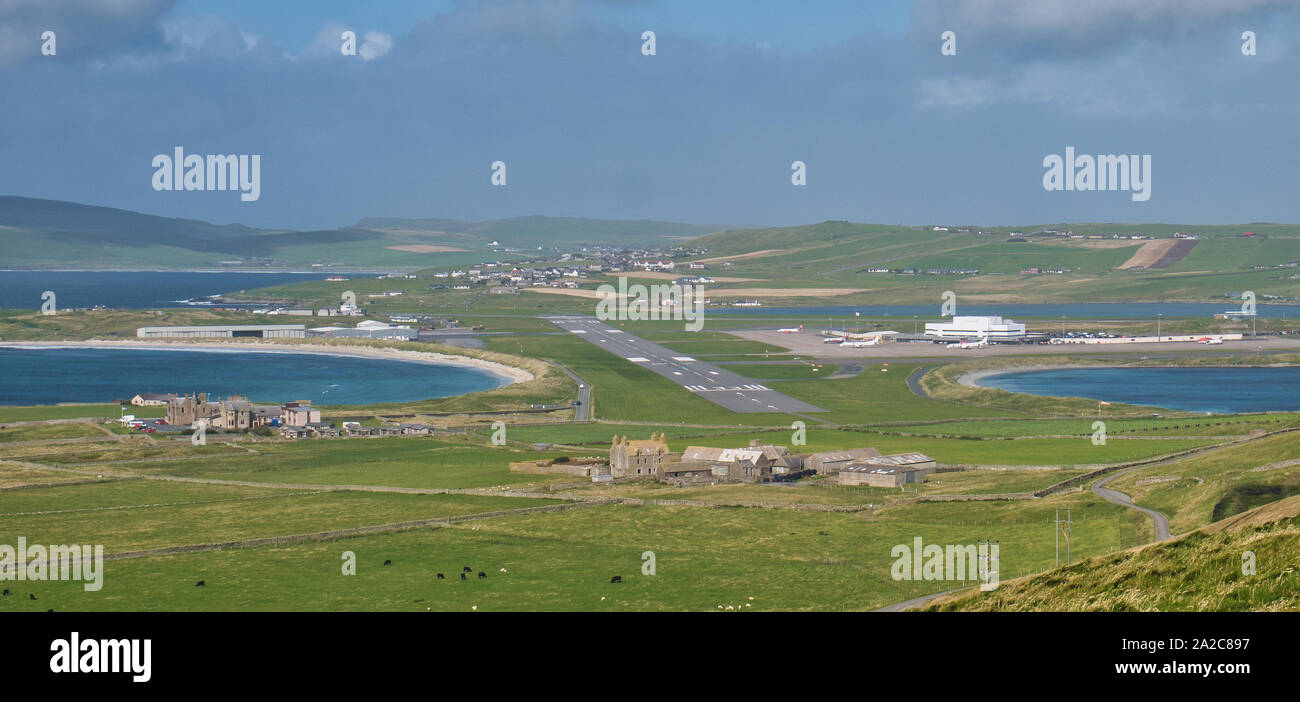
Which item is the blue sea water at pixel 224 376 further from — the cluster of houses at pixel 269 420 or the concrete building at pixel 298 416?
the cluster of houses at pixel 269 420

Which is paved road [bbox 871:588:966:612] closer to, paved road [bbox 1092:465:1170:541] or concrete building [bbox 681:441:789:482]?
paved road [bbox 1092:465:1170:541]

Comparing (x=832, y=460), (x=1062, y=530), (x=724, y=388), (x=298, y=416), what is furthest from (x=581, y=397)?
(x=1062, y=530)

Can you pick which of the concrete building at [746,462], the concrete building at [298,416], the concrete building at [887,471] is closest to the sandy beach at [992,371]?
the concrete building at [887,471]
